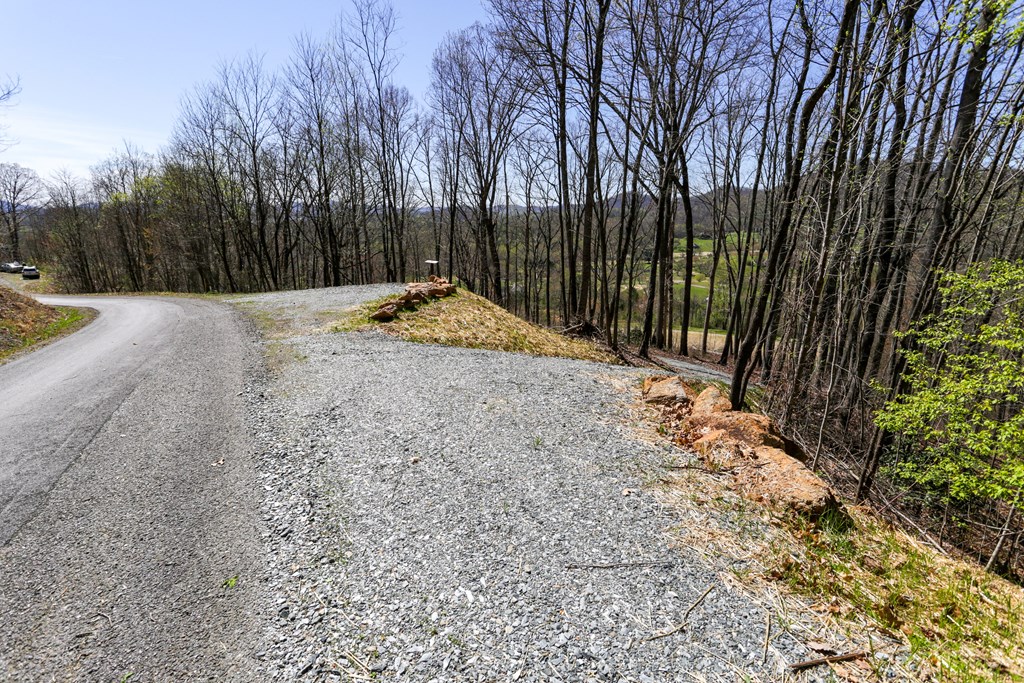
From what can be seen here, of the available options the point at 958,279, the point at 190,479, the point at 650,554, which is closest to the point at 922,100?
the point at 958,279

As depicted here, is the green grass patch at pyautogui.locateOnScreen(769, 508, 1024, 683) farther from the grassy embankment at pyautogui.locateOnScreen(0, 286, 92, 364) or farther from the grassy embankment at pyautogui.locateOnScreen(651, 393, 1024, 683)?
the grassy embankment at pyautogui.locateOnScreen(0, 286, 92, 364)

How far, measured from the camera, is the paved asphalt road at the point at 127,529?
2420mm

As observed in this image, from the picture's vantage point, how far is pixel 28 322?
1084 centimetres

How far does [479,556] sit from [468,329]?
765cm

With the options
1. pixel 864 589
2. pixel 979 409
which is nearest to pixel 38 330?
pixel 864 589

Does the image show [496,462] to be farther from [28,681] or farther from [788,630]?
[28,681]

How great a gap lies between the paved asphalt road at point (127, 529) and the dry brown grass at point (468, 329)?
3761 mm

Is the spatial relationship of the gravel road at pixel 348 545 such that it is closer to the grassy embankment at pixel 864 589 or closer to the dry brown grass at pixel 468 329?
the grassy embankment at pixel 864 589

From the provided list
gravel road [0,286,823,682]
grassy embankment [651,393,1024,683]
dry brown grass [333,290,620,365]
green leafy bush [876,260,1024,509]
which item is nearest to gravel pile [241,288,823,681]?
gravel road [0,286,823,682]

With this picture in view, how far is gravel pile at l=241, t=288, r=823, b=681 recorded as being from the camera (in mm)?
2381

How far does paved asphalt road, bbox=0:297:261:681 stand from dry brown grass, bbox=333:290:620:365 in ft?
12.3

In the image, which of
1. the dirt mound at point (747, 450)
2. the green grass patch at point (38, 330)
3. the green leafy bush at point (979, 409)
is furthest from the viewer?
the green grass patch at point (38, 330)

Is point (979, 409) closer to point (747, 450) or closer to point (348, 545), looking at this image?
point (747, 450)

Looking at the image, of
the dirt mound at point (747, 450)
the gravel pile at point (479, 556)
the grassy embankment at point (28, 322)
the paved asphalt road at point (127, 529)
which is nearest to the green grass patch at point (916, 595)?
the dirt mound at point (747, 450)
